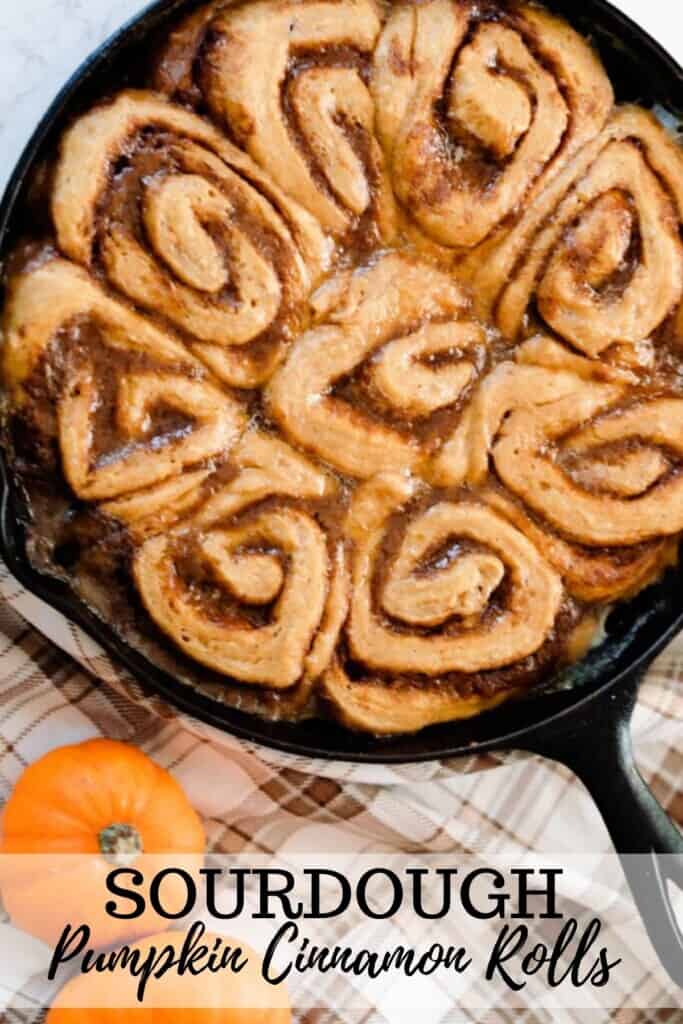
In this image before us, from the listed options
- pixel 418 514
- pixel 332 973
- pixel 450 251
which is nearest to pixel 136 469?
pixel 418 514

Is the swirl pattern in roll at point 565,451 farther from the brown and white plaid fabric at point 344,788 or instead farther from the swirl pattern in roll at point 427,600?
the brown and white plaid fabric at point 344,788

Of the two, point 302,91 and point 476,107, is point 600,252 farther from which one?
point 302,91

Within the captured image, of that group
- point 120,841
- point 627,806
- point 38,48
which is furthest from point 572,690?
point 38,48

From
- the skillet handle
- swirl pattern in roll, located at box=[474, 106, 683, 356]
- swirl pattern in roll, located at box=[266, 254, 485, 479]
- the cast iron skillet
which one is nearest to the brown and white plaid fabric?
the cast iron skillet

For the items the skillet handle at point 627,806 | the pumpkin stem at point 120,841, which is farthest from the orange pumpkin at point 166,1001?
the skillet handle at point 627,806

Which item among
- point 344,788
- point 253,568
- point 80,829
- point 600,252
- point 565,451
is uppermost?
point 600,252

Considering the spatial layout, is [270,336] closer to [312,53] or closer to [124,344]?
[124,344]

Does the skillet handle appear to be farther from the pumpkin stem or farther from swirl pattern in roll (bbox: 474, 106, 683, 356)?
the pumpkin stem

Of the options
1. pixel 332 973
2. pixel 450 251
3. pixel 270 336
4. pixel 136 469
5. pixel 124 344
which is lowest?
pixel 332 973
